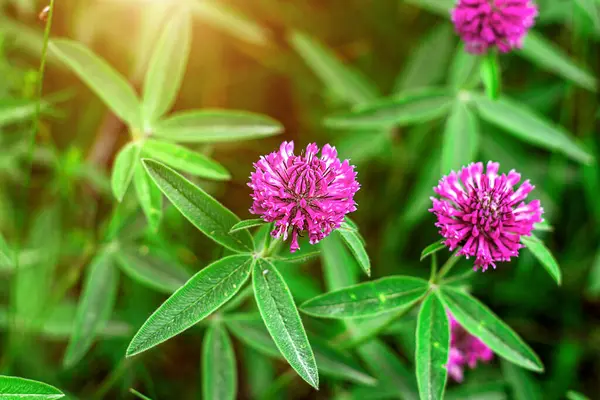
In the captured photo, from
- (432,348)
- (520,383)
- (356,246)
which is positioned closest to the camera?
(356,246)

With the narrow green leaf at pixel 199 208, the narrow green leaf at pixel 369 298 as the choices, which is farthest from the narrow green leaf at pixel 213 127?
the narrow green leaf at pixel 369 298

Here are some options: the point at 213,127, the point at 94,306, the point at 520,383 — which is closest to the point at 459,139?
the point at 213,127

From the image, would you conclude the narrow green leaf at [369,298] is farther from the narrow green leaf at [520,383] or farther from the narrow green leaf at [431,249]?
the narrow green leaf at [520,383]

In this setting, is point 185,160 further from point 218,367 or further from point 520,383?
point 520,383

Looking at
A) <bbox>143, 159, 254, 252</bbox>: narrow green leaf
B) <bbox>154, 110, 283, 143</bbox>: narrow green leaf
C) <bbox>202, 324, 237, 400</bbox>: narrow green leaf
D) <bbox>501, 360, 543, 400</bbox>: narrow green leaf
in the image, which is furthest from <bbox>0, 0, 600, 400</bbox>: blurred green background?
<bbox>143, 159, 254, 252</bbox>: narrow green leaf

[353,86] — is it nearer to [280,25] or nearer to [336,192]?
[280,25]
